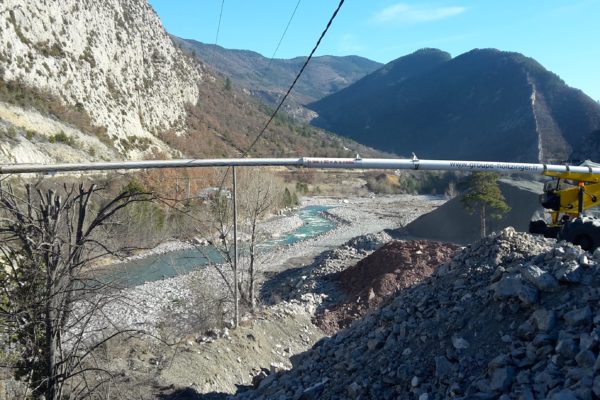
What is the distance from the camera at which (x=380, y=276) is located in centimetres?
1784

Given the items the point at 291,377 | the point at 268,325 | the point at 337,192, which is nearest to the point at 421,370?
the point at 291,377

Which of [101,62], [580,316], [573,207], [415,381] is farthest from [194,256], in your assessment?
[101,62]

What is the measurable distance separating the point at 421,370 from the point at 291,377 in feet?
9.15

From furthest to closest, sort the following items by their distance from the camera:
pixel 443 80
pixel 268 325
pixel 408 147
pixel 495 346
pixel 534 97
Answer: pixel 443 80 → pixel 408 147 → pixel 534 97 → pixel 268 325 → pixel 495 346

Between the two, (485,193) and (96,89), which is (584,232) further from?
(96,89)

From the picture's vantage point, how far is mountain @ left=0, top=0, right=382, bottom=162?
37156 mm

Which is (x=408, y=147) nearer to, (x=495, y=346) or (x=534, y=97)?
(x=534, y=97)

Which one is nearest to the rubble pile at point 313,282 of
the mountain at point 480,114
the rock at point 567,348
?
the rock at point 567,348

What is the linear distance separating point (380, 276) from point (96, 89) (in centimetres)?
4149

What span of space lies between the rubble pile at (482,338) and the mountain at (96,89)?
2518cm

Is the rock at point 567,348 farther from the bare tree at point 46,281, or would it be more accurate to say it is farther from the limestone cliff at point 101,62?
the limestone cliff at point 101,62

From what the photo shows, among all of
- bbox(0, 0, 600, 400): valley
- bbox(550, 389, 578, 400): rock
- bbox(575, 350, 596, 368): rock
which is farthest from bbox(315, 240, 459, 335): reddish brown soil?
bbox(550, 389, 578, 400): rock

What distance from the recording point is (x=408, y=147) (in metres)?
154

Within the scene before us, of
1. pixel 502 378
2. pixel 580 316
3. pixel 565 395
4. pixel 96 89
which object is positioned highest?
pixel 96 89
